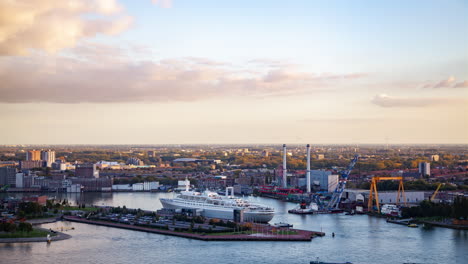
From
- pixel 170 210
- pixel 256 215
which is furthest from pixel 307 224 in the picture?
pixel 170 210

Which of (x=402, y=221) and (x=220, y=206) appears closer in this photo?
(x=402, y=221)

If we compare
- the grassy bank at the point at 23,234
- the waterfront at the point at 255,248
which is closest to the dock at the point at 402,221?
the waterfront at the point at 255,248

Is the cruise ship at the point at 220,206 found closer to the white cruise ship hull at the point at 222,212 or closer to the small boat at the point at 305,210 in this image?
the white cruise ship hull at the point at 222,212

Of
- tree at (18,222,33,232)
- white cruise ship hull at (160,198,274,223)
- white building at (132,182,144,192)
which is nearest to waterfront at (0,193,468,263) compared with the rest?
tree at (18,222,33,232)

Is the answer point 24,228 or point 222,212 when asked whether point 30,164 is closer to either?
point 222,212

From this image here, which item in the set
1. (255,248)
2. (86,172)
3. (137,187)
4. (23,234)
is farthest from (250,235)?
(86,172)

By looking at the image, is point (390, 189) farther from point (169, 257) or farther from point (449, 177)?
point (169, 257)

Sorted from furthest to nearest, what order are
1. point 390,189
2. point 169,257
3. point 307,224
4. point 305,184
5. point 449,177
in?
point 449,177
point 305,184
point 390,189
point 307,224
point 169,257
